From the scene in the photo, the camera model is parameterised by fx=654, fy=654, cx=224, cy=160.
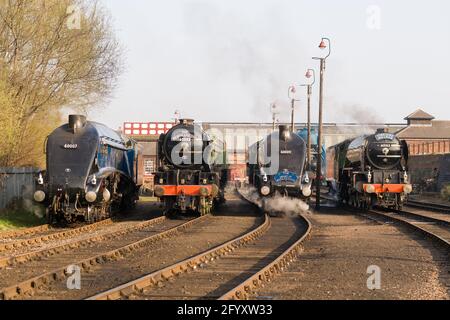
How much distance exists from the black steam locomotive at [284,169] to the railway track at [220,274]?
6.69m

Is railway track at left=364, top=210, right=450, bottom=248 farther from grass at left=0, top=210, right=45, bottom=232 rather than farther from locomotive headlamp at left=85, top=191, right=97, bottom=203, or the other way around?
grass at left=0, top=210, right=45, bottom=232

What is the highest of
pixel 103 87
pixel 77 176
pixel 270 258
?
pixel 103 87

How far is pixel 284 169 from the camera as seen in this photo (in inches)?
910

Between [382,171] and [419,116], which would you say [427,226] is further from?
[419,116]

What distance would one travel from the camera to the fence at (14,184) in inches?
864

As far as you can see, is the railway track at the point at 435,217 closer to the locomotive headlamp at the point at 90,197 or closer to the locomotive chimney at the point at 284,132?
the locomotive chimney at the point at 284,132

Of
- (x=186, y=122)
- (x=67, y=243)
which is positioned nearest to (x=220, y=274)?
(x=67, y=243)

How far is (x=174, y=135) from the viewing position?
2283cm

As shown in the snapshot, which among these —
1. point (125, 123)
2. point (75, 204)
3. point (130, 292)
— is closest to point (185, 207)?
point (75, 204)

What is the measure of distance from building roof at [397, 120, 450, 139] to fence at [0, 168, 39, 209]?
6356 centimetres

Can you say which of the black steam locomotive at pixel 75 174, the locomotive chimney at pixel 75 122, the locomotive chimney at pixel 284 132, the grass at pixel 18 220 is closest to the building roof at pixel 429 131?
the locomotive chimney at pixel 284 132

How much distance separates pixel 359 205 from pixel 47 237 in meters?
15.6

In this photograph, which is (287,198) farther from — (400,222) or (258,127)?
(258,127)
